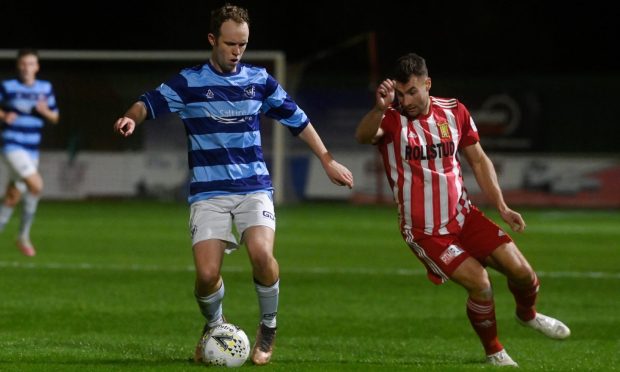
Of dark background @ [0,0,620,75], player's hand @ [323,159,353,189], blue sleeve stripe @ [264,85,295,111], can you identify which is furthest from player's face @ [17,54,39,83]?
dark background @ [0,0,620,75]

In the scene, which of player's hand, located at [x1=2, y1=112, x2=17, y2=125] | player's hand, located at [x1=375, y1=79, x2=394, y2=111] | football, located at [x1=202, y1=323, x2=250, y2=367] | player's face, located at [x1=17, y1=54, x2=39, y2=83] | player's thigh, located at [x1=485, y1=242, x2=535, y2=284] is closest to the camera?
player's hand, located at [x1=375, y1=79, x2=394, y2=111]

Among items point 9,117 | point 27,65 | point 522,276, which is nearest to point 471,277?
point 522,276

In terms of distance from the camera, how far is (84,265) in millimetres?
14375

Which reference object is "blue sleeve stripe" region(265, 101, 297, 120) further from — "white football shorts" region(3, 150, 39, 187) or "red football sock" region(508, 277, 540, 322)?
"white football shorts" region(3, 150, 39, 187)

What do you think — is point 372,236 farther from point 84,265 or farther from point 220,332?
point 220,332

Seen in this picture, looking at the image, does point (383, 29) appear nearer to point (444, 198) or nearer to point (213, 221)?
point (444, 198)

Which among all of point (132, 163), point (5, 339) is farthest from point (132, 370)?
point (132, 163)

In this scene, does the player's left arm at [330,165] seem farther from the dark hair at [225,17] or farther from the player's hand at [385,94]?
the dark hair at [225,17]

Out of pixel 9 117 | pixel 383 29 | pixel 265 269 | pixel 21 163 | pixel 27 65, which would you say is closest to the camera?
pixel 265 269

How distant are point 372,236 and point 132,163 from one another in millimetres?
9567

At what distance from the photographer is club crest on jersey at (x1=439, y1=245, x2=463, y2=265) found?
7812 millimetres

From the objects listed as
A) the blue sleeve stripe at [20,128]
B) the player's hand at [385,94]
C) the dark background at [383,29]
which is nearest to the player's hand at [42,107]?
the blue sleeve stripe at [20,128]

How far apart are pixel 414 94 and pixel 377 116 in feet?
1.16

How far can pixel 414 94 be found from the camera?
25.6 ft
